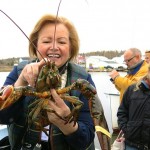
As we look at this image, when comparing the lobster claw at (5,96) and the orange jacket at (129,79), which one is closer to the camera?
the lobster claw at (5,96)

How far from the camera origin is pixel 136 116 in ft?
14.1

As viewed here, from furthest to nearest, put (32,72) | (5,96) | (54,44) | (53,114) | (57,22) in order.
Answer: (57,22) → (54,44) → (53,114) → (32,72) → (5,96)

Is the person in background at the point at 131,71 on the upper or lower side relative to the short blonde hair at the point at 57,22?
lower

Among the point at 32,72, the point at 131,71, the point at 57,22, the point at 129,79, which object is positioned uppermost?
the point at 57,22

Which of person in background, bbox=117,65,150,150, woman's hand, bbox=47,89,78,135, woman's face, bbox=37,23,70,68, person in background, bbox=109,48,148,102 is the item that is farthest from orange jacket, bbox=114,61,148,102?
woman's hand, bbox=47,89,78,135

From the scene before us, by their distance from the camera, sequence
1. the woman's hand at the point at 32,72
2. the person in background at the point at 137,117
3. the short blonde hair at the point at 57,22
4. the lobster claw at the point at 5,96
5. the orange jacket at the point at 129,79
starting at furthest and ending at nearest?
the orange jacket at the point at 129,79, the person in background at the point at 137,117, the short blonde hair at the point at 57,22, the woman's hand at the point at 32,72, the lobster claw at the point at 5,96

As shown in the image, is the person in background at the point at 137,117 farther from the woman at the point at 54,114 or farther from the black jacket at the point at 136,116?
the woman at the point at 54,114

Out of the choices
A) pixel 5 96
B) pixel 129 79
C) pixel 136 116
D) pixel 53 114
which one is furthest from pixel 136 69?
pixel 5 96

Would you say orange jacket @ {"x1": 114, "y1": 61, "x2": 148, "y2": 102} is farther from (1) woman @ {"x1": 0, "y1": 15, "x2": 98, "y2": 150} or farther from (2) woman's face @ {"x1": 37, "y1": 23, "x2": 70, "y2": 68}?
(2) woman's face @ {"x1": 37, "y1": 23, "x2": 70, "y2": 68}

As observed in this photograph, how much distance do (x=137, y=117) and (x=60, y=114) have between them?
85.0 inches

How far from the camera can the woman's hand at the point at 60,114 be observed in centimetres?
232

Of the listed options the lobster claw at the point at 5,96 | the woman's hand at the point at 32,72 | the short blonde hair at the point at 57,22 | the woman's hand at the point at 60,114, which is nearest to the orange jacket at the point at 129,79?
the short blonde hair at the point at 57,22

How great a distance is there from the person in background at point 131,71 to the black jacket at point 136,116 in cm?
159

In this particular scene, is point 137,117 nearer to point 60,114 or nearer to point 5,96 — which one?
point 60,114
